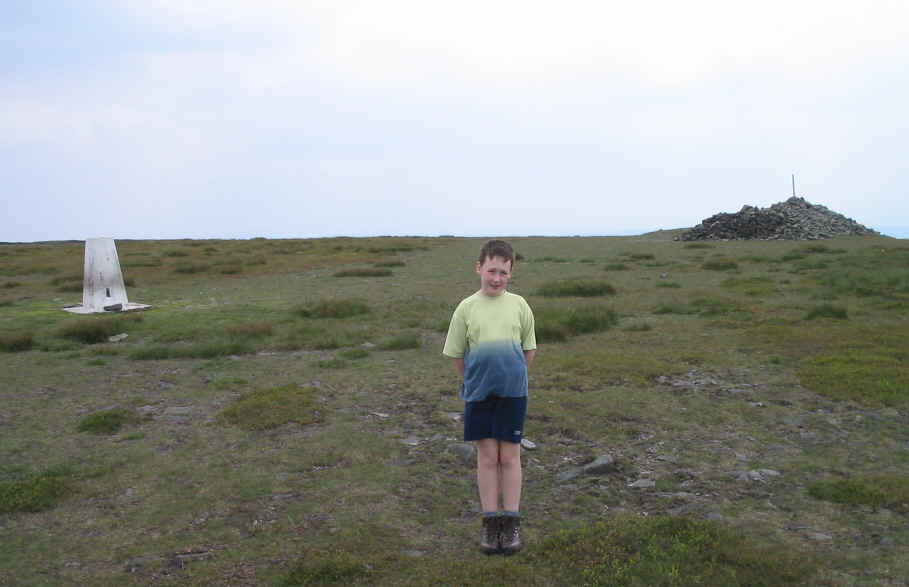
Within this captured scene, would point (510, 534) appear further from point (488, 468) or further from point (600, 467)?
point (600, 467)

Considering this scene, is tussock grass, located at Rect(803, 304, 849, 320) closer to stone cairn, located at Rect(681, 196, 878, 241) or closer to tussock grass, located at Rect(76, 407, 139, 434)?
tussock grass, located at Rect(76, 407, 139, 434)

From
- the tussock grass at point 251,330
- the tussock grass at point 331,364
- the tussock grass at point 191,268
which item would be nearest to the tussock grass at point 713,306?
the tussock grass at point 331,364

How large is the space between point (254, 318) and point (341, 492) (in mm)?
8375

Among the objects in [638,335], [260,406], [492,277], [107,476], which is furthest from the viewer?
[638,335]

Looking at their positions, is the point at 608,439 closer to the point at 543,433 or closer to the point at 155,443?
the point at 543,433

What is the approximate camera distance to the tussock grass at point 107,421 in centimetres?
690

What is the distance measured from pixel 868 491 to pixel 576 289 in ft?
35.4

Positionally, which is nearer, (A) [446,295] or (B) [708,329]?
(B) [708,329]

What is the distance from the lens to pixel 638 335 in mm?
10992

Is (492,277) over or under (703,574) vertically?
over

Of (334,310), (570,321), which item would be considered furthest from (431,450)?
(334,310)

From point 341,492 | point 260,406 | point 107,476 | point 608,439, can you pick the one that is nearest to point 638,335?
point 608,439

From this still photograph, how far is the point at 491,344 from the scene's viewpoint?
4418mm

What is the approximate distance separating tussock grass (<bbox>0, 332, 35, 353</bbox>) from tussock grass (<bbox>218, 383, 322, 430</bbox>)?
209 inches
